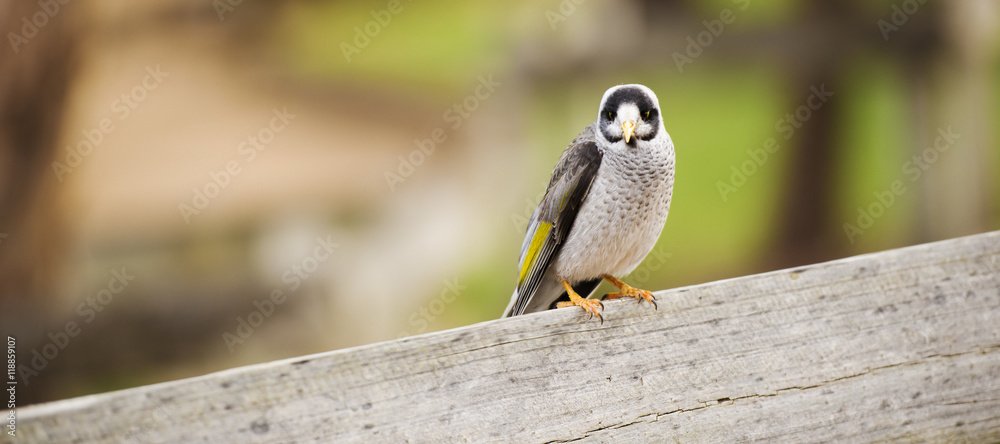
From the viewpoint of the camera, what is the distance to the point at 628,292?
2084 mm

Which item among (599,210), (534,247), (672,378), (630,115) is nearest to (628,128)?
(630,115)

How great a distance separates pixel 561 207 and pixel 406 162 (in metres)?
2.71

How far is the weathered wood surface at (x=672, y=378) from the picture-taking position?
120 cm

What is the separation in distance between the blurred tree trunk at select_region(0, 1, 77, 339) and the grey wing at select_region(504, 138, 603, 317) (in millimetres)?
1524

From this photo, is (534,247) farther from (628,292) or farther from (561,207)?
(628,292)

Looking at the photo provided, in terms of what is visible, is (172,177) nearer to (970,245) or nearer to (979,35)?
(970,245)

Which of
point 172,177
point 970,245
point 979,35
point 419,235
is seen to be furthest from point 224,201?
point 979,35

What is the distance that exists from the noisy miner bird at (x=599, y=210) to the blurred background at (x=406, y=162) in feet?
4.70

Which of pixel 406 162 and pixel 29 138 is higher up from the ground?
pixel 29 138

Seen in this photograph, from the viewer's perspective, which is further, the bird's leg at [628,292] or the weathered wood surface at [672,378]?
the bird's leg at [628,292]

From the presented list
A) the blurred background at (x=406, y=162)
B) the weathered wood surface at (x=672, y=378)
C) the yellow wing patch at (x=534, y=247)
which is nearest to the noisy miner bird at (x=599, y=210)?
the yellow wing patch at (x=534, y=247)

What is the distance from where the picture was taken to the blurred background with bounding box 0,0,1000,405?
3459 millimetres

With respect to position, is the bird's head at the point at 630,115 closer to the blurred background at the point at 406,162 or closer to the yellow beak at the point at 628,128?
the yellow beak at the point at 628,128

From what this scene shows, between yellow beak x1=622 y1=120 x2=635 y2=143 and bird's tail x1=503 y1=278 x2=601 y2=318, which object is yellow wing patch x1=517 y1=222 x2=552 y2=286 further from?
yellow beak x1=622 y1=120 x2=635 y2=143
